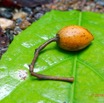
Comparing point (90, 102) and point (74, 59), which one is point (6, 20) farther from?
point (90, 102)

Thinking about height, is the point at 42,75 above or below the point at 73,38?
below

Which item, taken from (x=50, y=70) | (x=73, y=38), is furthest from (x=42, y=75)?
(x=73, y=38)

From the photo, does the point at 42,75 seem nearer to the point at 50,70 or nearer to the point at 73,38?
the point at 50,70

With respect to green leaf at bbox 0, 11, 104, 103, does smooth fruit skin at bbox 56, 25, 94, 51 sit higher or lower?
higher

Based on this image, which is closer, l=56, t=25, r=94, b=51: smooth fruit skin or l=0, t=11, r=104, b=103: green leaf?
l=0, t=11, r=104, b=103: green leaf

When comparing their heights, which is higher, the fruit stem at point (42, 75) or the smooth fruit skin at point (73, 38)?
the smooth fruit skin at point (73, 38)
